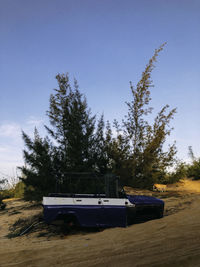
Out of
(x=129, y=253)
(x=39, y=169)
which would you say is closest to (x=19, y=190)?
(x=39, y=169)

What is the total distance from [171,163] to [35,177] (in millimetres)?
8229

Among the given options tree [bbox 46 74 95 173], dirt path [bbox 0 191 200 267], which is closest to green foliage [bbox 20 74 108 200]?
tree [bbox 46 74 95 173]

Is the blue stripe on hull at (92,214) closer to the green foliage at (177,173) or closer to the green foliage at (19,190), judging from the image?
the green foliage at (177,173)

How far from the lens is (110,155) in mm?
13359

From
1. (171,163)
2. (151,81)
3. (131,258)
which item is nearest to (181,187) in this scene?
(171,163)

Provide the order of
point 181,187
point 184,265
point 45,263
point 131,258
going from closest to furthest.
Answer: point 184,265 → point 131,258 → point 45,263 → point 181,187

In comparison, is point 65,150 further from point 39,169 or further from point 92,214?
point 92,214

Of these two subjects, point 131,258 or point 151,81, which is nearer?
point 131,258

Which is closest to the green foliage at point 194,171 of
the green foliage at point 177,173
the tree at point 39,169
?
the green foliage at point 177,173

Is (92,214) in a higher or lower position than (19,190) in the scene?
higher

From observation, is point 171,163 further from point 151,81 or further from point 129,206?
point 129,206

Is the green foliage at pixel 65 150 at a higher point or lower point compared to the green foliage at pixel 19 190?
higher

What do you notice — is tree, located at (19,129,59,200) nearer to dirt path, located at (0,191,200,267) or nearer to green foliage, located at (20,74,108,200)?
green foliage, located at (20,74,108,200)

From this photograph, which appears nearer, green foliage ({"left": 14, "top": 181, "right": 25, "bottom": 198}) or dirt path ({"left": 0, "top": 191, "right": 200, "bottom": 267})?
dirt path ({"left": 0, "top": 191, "right": 200, "bottom": 267})
